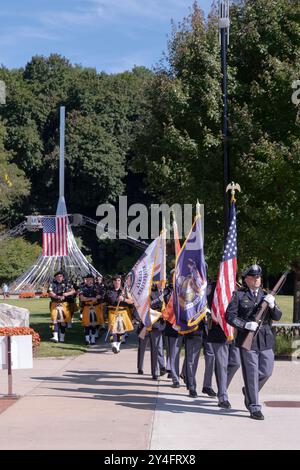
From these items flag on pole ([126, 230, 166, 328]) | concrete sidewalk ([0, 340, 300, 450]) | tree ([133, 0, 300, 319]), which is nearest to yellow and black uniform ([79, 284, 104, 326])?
tree ([133, 0, 300, 319])

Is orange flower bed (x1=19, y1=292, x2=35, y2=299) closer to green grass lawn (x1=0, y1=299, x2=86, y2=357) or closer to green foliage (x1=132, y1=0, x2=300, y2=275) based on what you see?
green grass lawn (x1=0, y1=299, x2=86, y2=357)

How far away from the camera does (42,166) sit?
57.1 meters

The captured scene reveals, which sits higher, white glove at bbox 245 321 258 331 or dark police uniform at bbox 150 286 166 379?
white glove at bbox 245 321 258 331

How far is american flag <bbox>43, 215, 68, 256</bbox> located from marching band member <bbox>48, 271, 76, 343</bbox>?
15.2 metres

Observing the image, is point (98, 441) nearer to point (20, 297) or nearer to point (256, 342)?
point (256, 342)

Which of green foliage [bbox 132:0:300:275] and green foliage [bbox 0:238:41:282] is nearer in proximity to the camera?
green foliage [bbox 132:0:300:275]

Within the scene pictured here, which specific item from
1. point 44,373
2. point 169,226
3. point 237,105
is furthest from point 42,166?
point 44,373

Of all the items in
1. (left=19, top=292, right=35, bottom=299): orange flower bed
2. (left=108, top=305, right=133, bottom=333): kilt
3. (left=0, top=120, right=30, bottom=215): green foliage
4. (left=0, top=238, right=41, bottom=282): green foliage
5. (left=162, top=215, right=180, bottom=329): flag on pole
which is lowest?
(left=19, top=292, right=35, bottom=299): orange flower bed

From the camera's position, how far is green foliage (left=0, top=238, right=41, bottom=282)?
2128 inches

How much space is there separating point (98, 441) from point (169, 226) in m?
14.6

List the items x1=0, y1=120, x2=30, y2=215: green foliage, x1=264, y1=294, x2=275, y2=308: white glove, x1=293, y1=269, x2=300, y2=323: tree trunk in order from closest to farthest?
x1=264, y1=294, x2=275, y2=308: white glove → x1=293, y1=269, x2=300, y2=323: tree trunk → x1=0, y1=120, x2=30, y2=215: green foliage

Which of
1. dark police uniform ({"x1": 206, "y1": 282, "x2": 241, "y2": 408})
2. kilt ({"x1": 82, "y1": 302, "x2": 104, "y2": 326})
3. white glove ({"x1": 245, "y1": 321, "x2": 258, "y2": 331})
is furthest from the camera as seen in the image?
kilt ({"x1": 82, "y1": 302, "x2": 104, "y2": 326})
